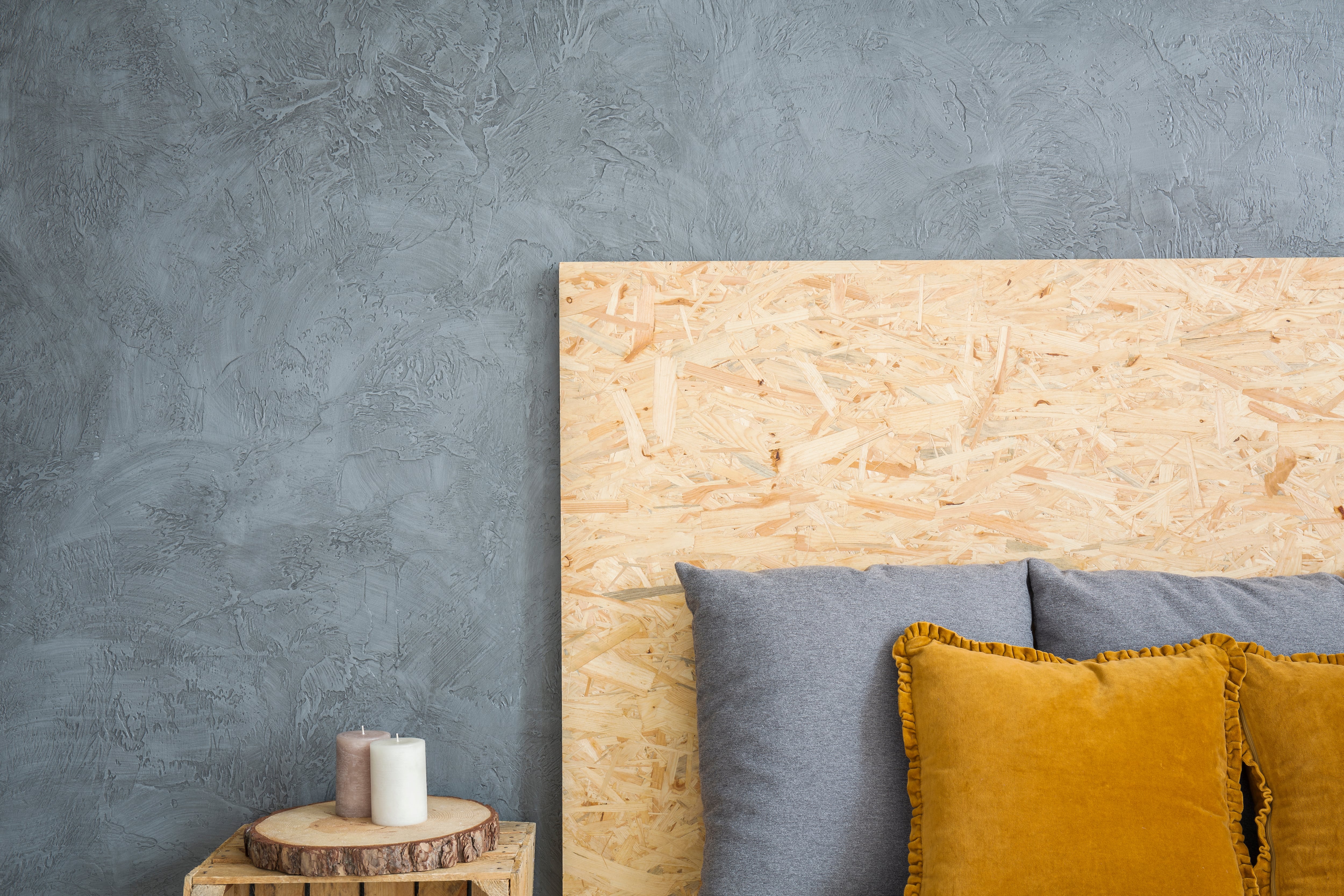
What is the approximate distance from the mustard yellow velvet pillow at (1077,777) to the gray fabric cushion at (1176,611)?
3.9 inches

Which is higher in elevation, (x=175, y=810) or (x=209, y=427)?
(x=209, y=427)

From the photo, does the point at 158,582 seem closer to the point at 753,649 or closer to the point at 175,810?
the point at 175,810

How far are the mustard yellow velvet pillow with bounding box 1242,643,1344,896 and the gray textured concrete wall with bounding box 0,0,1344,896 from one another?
822 mm

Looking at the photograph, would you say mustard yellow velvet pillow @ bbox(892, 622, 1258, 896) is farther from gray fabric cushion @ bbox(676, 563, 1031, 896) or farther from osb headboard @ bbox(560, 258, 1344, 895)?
osb headboard @ bbox(560, 258, 1344, 895)

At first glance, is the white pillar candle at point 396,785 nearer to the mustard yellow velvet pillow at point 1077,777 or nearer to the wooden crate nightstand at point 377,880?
the wooden crate nightstand at point 377,880

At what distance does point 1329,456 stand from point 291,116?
79.2 inches

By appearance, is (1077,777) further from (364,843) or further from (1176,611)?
(364,843)

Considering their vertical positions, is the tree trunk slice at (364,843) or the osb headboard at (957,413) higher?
the osb headboard at (957,413)

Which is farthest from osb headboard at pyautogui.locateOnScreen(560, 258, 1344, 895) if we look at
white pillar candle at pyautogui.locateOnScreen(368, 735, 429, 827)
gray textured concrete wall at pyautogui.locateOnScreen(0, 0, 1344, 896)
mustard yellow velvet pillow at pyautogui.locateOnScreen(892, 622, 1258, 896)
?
white pillar candle at pyautogui.locateOnScreen(368, 735, 429, 827)

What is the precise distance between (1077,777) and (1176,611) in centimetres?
40

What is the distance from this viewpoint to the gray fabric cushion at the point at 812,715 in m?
1.30

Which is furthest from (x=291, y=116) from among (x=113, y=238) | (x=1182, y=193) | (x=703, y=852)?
(x=1182, y=193)

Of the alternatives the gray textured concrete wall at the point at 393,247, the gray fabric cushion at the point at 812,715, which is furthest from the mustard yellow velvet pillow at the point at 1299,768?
the gray textured concrete wall at the point at 393,247

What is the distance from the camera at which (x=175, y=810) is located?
5.18 feet
